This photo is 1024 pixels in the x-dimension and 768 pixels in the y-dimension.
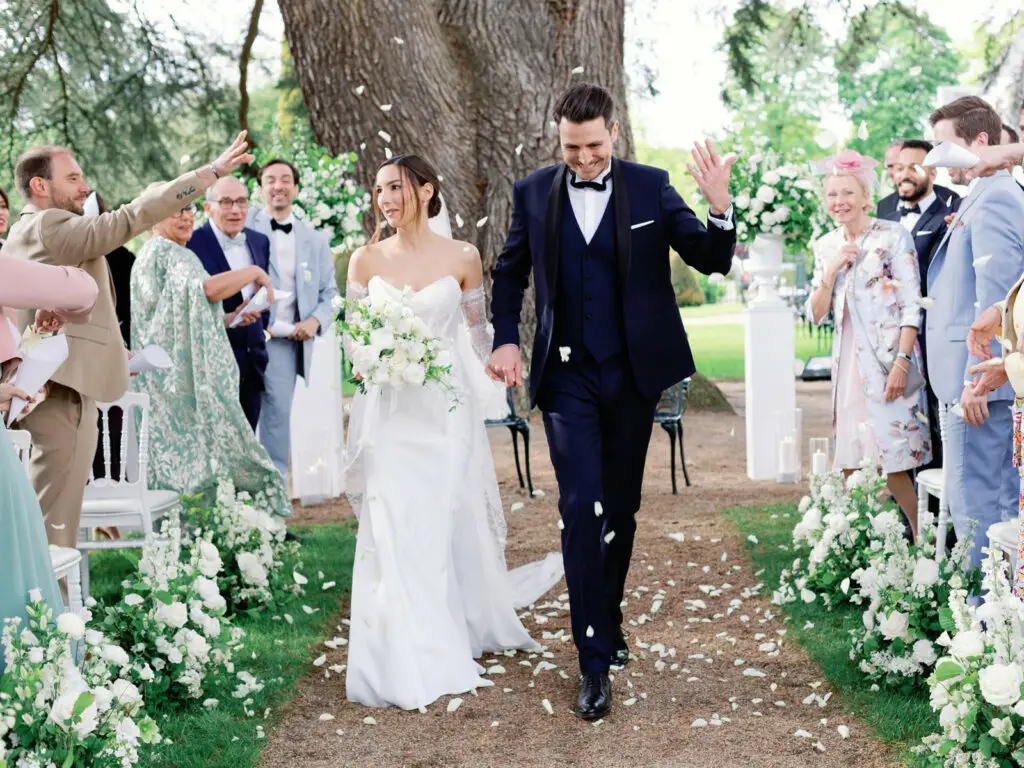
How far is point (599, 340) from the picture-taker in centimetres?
441

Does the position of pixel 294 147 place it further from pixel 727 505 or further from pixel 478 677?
pixel 478 677

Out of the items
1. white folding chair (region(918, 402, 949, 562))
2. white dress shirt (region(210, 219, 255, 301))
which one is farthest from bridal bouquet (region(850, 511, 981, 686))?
white dress shirt (region(210, 219, 255, 301))

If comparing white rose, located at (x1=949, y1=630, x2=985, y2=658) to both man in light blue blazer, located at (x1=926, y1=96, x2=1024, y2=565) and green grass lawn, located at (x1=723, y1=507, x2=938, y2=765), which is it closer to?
green grass lawn, located at (x1=723, y1=507, x2=938, y2=765)

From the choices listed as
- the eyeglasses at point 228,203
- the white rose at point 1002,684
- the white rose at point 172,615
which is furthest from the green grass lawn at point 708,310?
the white rose at point 1002,684

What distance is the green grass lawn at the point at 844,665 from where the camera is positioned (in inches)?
158

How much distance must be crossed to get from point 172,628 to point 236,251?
3245mm

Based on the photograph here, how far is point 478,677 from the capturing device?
4695 mm

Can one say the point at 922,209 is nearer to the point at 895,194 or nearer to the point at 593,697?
the point at 895,194

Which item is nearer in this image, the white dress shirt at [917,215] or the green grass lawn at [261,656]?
the green grass lawn at [261,656]

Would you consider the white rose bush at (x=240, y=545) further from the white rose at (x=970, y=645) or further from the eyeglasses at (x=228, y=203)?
the white rose at (x=970, y=645)

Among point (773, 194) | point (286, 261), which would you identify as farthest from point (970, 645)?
point (773, 194)

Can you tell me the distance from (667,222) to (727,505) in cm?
420

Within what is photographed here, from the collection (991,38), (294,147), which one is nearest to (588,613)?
(294,147)

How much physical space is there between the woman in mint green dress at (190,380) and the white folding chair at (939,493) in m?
3.14
